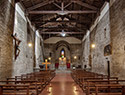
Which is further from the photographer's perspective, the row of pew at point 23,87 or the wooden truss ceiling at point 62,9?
the wooden truss ceiling at point 62,9

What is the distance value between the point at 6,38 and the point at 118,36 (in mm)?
7340

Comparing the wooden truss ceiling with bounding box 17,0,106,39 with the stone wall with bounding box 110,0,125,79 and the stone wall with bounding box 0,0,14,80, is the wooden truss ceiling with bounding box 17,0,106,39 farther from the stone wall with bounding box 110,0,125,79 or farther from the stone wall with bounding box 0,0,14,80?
the stone wall with bounding box 110,0,125,79

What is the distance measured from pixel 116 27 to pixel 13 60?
7.75 metres

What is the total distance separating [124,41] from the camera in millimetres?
8008

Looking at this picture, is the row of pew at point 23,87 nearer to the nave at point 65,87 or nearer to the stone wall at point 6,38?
the nave at point 65,87

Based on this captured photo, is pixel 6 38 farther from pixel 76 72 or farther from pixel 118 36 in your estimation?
pixel 118 36

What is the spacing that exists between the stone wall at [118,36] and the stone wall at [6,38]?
7.25 m

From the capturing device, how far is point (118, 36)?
8.97m

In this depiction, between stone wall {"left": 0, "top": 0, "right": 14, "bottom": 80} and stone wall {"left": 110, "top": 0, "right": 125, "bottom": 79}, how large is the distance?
725 centimetres

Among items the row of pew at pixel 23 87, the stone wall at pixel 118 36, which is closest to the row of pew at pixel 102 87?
the stone wall at pixel 118 36

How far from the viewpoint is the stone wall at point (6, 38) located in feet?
26.5

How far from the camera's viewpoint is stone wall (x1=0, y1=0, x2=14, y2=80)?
8.07 metres

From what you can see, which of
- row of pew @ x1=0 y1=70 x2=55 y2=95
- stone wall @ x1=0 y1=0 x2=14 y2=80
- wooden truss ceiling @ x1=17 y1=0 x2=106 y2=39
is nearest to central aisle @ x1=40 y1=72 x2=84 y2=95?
row of pew @ x1=0 y1=70 x2=55 y2=95

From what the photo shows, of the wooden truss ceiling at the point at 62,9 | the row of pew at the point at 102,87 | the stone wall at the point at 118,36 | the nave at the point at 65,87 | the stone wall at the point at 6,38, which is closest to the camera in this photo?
the row of pew at the point at 102,87
